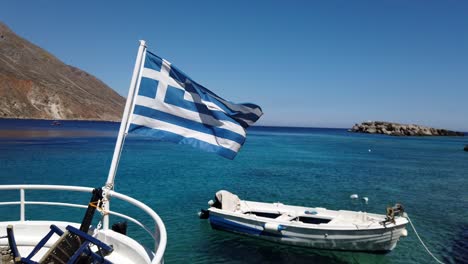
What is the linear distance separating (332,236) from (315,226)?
839 millimetres

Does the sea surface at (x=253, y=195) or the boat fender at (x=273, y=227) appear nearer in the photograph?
the sea surface at (x=253, y=195)

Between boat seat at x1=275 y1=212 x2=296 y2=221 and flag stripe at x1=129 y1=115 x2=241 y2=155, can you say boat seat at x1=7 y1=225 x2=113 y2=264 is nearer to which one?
flag stripe at x1=129 y1=115 x2=241 y2=155

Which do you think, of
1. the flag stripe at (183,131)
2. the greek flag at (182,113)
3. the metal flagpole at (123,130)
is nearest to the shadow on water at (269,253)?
the flag stripe at (183,131)

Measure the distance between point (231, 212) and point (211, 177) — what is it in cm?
1927

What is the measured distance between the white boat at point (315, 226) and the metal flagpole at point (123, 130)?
10805 mm

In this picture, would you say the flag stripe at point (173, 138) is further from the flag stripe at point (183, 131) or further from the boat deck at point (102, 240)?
the boat deck at point (102, 240)

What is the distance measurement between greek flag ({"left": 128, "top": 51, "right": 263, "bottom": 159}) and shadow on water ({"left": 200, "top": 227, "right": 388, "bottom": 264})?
8134mm

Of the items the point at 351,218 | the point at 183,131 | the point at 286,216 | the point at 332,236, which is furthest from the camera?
the point at 286,216

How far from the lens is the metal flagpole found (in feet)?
21.3

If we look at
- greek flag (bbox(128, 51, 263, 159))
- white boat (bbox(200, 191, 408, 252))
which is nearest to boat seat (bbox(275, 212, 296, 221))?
white boat (bbox(200, 191, 408, 252))

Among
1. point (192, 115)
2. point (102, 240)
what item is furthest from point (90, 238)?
point (192, 115)

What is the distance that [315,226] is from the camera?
15.7m

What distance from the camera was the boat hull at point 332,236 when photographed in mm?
15141

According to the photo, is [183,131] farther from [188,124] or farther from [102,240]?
[102,240]
